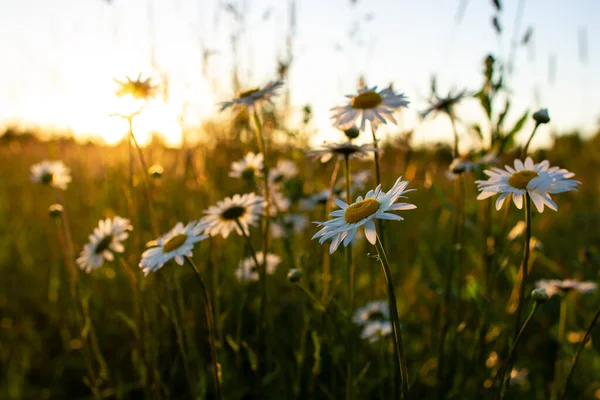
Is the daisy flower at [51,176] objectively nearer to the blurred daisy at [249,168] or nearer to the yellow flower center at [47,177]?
the yellow flower center at [47,177]

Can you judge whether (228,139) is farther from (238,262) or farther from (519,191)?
(519,191)

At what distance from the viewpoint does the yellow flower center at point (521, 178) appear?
963mm

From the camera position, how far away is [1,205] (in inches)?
138

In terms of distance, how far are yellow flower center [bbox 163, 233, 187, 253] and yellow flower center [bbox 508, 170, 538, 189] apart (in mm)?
781

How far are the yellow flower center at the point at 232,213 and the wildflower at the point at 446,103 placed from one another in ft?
2.39

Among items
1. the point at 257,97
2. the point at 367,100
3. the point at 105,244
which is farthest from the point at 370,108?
the point at 105,244

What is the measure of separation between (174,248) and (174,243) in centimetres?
2

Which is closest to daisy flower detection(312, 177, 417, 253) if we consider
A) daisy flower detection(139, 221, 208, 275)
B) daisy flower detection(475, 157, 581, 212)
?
daisy flower detection(475, 157, 581, 212)

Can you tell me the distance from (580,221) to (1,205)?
15.1 feet

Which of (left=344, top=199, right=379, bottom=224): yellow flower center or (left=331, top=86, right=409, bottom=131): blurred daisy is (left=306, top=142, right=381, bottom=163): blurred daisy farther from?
(left=344, top=199, right=379, bottom=224): yellow flower center

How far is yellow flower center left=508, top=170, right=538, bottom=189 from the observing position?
37.9 inches

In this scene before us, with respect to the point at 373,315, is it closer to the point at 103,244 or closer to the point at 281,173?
the point at 281,173

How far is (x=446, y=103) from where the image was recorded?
1536mm

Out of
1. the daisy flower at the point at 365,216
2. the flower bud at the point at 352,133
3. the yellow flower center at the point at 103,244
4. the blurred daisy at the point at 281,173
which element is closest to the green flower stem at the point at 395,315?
the daisy flower at the point at 365,216
